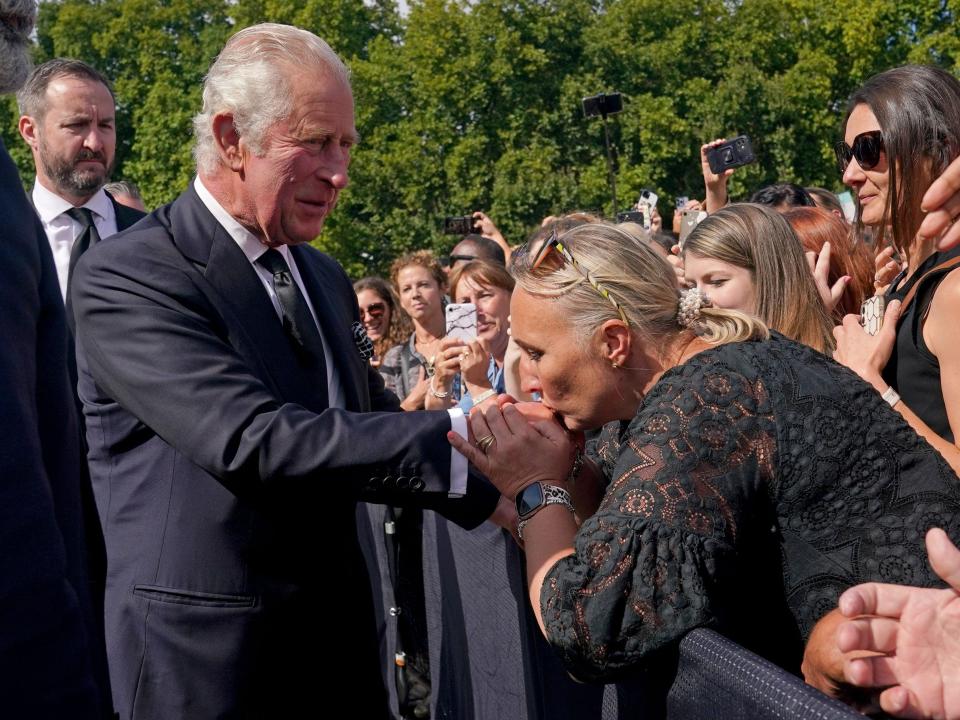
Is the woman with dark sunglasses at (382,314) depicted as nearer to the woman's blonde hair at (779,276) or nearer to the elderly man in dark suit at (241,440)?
the woman's blonde hair at (779,276)

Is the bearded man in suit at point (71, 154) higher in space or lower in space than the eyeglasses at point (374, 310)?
higher

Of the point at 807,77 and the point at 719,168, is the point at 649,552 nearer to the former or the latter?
the point at 719,168

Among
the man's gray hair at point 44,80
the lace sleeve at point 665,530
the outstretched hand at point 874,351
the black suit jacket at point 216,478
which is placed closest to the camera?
the lace sleeve at point 665,530

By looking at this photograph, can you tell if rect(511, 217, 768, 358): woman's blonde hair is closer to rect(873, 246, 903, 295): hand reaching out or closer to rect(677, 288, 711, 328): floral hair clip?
rect(677, 288, 711, 328): floral hair clip

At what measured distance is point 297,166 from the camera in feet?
9.71

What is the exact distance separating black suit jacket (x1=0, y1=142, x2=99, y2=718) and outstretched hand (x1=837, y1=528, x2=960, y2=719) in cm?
126

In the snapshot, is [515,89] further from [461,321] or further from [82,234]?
[82,234]

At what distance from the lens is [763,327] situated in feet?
9.24

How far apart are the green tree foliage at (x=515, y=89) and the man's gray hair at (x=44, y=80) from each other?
3468 centimetres

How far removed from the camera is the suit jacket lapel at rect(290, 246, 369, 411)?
10.2ft

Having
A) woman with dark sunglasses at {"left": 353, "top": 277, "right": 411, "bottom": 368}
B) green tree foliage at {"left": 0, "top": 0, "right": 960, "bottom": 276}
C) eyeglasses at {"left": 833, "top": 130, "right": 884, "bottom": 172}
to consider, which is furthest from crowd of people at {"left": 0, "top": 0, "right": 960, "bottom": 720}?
green tree foliage at {"left": 0, "top": 0, "right": 960, "bottom": 276}

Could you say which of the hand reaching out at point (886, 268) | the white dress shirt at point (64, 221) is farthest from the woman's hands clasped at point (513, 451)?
the hand reaching out at point (886, 268)

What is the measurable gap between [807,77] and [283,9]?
64.9ft

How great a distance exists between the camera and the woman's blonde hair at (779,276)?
4.03 meters
